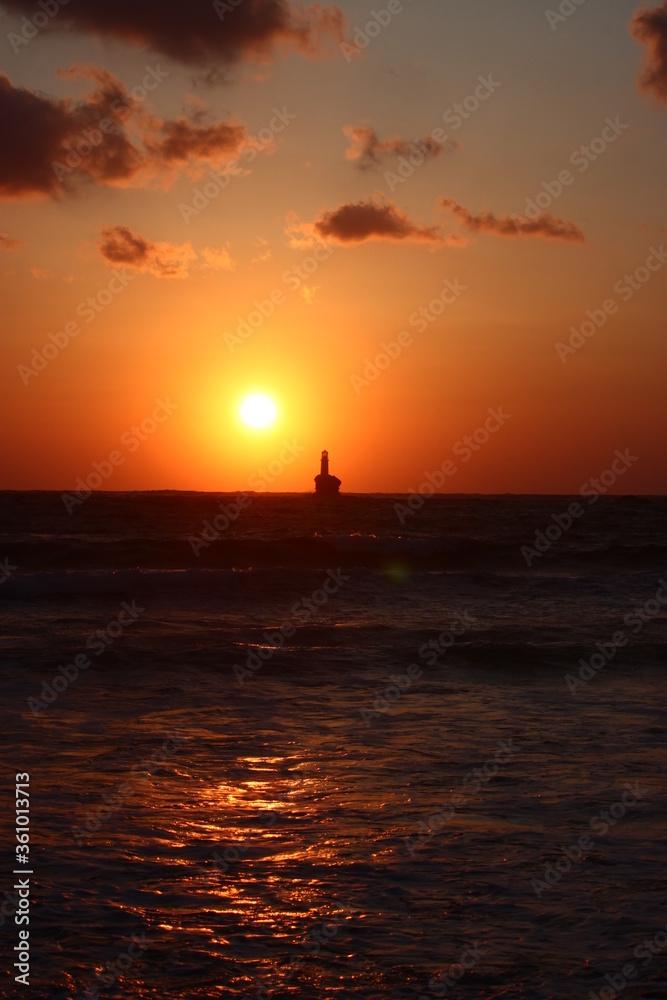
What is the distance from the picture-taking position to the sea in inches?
165

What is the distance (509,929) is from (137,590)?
57.4ft

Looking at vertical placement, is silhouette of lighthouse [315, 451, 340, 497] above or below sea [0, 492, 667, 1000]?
above

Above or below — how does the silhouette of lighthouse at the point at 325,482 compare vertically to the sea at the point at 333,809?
above

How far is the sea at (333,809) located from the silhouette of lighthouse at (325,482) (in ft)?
204

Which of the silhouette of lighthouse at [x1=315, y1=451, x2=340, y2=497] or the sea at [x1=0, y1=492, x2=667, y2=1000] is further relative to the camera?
the silhouette of lighthouse at [x1=315, y1=451, x2=340, y2=497]

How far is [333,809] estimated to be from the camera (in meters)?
6.34

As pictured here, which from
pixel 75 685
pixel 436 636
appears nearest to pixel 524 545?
pixel 436 636

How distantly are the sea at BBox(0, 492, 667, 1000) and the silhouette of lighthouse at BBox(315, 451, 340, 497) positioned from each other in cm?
6229

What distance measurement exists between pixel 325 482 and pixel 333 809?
2899 inches

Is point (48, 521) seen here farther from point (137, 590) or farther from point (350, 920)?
point (350, 920)

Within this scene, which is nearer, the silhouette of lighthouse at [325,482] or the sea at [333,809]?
the sea at [333,809]

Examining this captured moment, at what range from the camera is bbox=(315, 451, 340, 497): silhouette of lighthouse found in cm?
7956

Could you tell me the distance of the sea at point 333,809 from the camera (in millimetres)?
4191

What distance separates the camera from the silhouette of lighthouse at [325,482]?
79.6 metres
